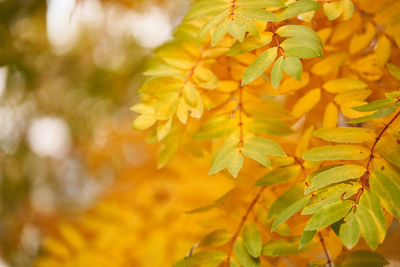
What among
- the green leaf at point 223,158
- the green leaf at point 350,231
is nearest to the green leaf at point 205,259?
the green leaf at point 223,158

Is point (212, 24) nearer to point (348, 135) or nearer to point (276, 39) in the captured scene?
point (276, 39)

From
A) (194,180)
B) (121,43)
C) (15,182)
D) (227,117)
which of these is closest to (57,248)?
(194,180)

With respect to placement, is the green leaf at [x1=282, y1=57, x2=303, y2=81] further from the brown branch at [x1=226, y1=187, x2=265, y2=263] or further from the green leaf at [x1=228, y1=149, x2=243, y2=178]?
the brown branch at [x1=226, y1=187, x2=265, y2=263]

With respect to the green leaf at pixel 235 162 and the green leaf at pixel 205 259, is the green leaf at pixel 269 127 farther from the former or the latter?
the green leaf at pixel 205 259

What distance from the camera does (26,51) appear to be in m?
2.23

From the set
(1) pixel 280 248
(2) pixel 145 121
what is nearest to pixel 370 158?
(1) pixel 280 248

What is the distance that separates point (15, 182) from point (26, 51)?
740 millimetres

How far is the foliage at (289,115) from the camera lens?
77 centimetres

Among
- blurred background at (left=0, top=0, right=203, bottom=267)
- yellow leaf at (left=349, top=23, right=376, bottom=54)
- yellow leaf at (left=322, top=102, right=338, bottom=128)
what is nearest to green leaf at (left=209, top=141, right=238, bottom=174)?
yellow leaf at (left=322, top=102, right=338, bottom=128)

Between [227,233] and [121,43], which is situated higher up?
[227,233]

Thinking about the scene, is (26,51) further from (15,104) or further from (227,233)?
(227,233)

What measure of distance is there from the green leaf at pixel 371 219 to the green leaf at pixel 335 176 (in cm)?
5

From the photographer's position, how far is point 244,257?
922 millimetres

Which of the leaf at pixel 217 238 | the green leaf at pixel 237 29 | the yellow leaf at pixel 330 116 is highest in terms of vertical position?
the green leaf at pixel 237 29
